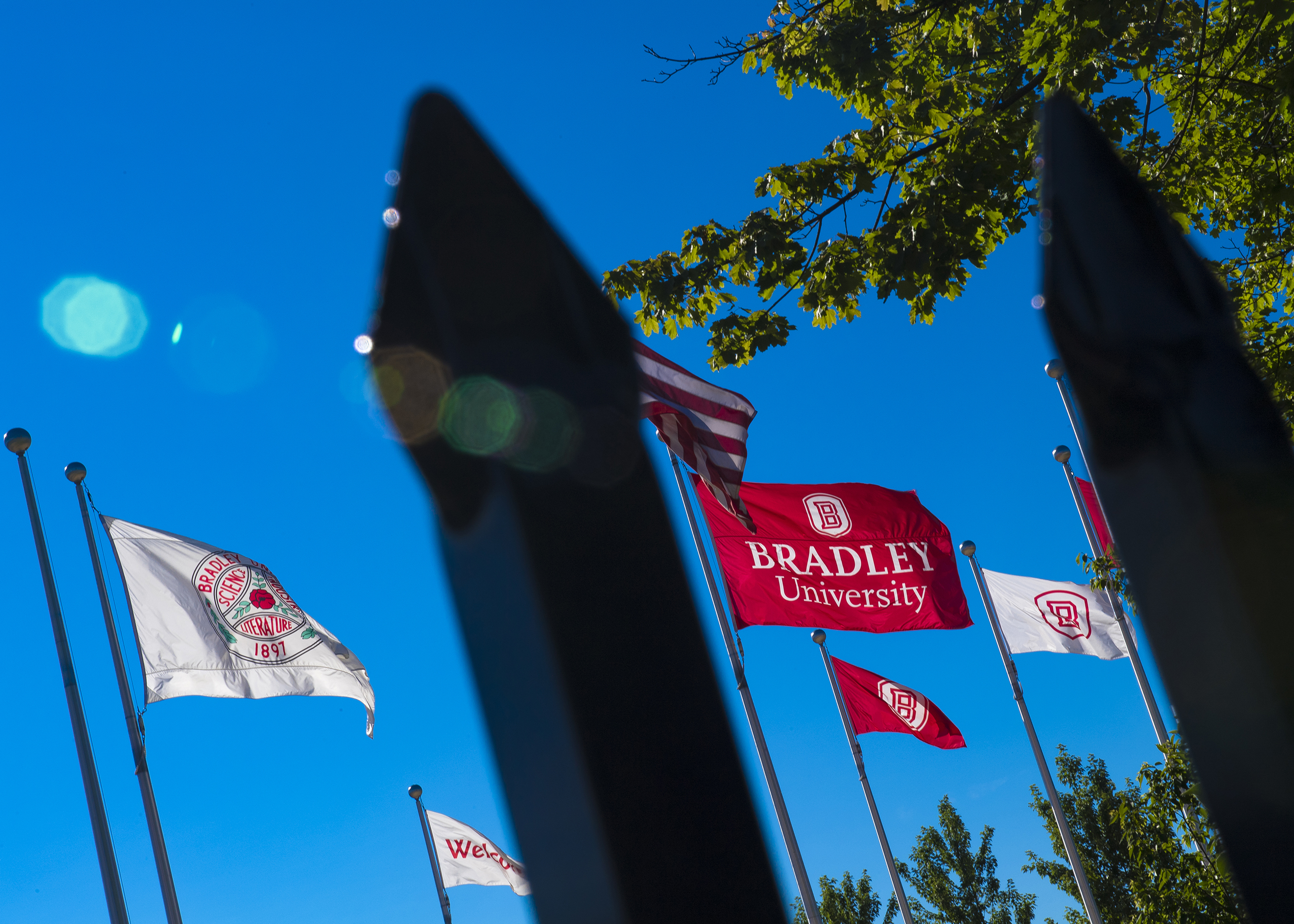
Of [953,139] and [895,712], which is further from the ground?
[953,139]

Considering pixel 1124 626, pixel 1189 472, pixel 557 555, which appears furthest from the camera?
pixel 1124 626

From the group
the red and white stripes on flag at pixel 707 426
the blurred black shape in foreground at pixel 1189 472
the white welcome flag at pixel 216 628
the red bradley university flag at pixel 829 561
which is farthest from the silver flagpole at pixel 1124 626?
the blurred black shape in foreground at pixel 1189 472

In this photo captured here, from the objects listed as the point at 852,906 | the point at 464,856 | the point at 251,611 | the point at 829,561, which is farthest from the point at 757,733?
the point at 852,906

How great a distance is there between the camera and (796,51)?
761 centimetres

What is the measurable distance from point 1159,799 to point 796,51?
7.17 metres

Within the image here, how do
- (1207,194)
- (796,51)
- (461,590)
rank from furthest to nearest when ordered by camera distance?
(1207,194) → (796,51) → (461,590)

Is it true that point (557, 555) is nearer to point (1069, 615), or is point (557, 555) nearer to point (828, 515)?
point (828, 515)

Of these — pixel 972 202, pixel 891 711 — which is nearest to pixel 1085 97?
pixel 972 202

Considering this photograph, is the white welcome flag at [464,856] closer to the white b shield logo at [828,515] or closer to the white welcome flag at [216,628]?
the white welcome flag at [216,628]

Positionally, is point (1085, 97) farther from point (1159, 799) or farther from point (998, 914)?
point (998, 914)

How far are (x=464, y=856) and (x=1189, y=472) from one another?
965 inches

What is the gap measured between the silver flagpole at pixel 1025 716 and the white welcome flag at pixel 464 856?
37.0ft

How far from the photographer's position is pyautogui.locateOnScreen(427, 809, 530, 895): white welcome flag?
75.8 feet

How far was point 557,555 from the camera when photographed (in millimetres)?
1042
